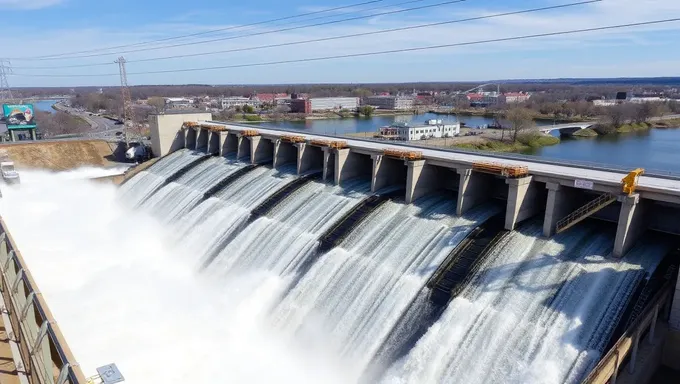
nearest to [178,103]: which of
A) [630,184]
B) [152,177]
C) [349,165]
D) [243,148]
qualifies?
[152,177]

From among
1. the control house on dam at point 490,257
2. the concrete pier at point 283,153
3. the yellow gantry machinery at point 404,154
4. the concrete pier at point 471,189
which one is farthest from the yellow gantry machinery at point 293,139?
the concrete pier at point 471,189


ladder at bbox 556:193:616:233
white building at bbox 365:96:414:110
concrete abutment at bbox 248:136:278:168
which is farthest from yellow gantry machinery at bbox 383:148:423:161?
white building at bbox 365:96:414:110

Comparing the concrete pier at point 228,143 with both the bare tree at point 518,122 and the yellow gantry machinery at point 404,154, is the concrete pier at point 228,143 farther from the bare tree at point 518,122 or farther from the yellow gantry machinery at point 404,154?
the bare tree at point 518,122

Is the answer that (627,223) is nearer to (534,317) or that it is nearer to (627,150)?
(534,317)

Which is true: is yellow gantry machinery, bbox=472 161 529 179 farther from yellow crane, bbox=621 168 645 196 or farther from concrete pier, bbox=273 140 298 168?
concrete pier, bbox=273 140 298 168

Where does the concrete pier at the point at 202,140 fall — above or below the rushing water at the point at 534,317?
above
